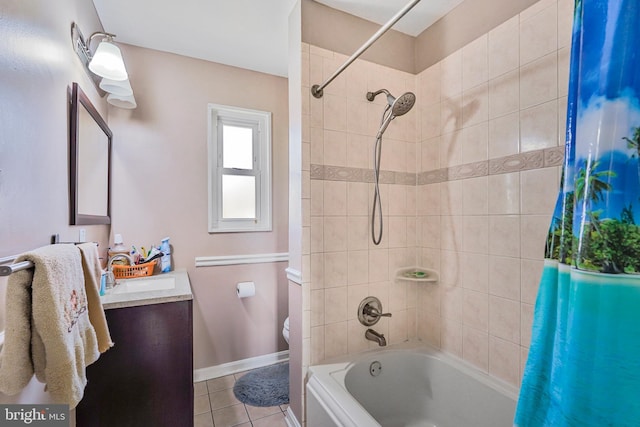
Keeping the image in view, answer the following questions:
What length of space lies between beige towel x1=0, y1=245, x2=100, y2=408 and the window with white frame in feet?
5.12

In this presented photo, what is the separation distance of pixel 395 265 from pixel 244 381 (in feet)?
4.96

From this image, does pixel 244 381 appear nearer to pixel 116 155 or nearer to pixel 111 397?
pixel 111 397

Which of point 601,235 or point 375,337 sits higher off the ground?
point 601,235

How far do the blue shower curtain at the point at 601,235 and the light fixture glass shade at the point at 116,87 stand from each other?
6.96 feet

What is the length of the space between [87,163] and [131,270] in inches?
32.1

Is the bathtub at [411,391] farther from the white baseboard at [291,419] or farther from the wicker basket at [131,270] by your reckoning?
the wicker basket at [131,270]

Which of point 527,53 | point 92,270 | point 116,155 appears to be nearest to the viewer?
point 92,270

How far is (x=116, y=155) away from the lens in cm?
210

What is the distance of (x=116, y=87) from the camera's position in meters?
1.75

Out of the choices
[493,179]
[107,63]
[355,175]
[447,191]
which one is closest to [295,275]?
[355,175]

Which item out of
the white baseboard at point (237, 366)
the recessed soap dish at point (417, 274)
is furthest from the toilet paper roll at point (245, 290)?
the recessed soap dish at point (417, 274)

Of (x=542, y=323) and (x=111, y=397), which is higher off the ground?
A: (x=542, y=323)

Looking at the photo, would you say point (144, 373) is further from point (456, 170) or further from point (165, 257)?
point (456, 170)

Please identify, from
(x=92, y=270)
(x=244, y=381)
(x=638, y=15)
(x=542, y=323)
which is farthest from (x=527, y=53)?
(x=244, y=381)
